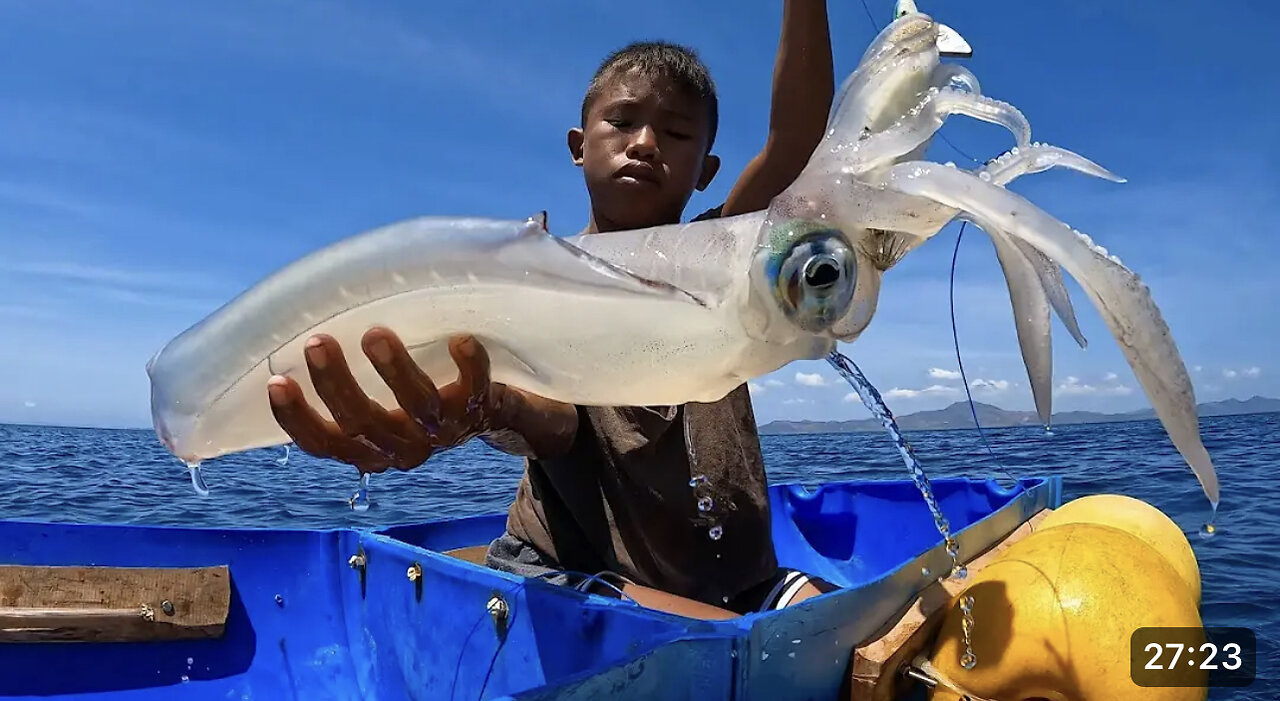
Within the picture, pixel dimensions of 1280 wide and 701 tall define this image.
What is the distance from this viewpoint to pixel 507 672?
2.60 meters

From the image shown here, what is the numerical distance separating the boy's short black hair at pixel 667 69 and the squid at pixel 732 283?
1336 millimetres

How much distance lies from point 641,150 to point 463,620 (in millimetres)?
1750

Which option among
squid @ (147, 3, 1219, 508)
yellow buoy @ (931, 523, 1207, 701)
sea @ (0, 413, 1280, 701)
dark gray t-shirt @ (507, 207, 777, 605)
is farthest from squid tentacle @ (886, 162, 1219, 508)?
sea @ (0, 413, 1280, 701)

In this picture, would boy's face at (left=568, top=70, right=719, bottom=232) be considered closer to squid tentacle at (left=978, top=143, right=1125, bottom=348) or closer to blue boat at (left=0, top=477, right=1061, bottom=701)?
blue boat at (left=0, top=477, right=1061, bottom=701)

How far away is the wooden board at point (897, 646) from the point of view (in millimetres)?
2209

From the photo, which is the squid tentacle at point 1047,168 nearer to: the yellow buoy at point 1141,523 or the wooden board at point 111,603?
the yellow buoy at point 1141,523

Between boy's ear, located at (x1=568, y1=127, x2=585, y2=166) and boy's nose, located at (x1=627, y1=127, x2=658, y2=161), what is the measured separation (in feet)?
1.20

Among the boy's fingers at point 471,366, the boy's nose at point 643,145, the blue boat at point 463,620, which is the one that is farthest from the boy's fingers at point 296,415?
the boy's nose at point 643,145

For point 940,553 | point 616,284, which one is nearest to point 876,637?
point 940,553

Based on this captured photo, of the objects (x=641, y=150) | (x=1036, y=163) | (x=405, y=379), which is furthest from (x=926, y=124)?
(x=641, y=150)

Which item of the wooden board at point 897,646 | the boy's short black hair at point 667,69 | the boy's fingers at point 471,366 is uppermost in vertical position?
the boy's short black hair at point 667,69

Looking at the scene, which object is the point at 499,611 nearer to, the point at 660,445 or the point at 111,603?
the point at 660,445

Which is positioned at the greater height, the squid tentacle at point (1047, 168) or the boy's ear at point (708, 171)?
the boy's ear at point (708, 171)

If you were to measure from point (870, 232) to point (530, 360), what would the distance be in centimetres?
67
